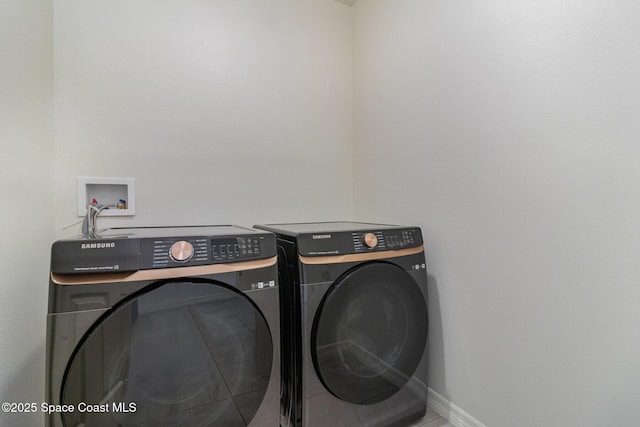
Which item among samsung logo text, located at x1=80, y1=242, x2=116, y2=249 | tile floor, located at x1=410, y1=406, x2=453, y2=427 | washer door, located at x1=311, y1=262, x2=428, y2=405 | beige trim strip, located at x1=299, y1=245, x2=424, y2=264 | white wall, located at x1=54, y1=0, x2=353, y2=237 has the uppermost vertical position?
white wall, located at x1=54, y1=0, x2=353, y2=237

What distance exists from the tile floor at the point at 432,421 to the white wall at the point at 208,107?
113cm

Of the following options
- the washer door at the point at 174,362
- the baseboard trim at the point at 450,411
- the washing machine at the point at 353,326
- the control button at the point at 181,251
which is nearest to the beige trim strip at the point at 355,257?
the washing machine at the point at 353,326

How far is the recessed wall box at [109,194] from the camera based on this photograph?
1.31 m

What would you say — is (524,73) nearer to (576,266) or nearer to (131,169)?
(576,266)

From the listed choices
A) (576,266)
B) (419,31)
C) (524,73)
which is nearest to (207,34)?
(419,31)

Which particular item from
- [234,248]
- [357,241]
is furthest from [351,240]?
[234,248]

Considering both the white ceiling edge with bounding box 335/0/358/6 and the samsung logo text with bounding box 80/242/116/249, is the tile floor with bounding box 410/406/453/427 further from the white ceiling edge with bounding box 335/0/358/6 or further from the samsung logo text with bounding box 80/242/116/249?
the white ceiling edge with bounding box 335/0/358/6

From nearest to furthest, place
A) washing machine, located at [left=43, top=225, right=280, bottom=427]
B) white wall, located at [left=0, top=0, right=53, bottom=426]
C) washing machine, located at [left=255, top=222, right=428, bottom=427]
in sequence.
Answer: washing machine, located at [left=43, top=225, right=280, bottom=427], white wall, located at [left=0, top=0, right=53, bottom=426], washing machine, located at [left=255, top=222, right=428, bottom=427]

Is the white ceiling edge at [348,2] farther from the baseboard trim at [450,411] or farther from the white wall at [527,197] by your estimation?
the baseboard trim at [450,411]

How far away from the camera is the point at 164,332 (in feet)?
2.72

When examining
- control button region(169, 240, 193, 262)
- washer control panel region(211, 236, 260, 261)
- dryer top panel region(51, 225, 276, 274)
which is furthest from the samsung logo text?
washer control panel region(211, 236, 260, 261)

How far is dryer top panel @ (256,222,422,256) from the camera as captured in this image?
108 cm

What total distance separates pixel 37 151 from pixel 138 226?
463 mm

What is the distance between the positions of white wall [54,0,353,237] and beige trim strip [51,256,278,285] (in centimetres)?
70
